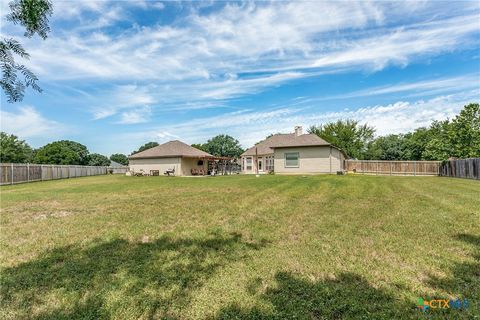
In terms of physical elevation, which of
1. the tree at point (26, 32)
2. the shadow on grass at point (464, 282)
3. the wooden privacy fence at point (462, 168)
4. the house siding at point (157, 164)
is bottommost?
the shadow on grass at point (464, 282)

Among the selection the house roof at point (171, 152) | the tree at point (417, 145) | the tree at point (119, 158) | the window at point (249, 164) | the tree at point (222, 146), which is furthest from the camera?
the tree at point (119, 158)

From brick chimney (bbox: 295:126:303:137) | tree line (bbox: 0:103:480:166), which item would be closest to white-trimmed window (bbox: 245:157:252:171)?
brick chimney (bbox: 295:126:303:137)

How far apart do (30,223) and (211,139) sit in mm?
60890

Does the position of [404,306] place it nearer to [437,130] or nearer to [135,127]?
[135,127]

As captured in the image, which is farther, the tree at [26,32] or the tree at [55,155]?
the tree at [55,155]

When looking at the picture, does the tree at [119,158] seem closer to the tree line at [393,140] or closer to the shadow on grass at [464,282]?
the tree line at [393,140]

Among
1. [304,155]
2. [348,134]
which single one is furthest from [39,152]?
[348,134]

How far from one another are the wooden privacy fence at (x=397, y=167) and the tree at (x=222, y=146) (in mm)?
39142

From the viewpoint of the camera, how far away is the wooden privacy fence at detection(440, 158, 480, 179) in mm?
18328

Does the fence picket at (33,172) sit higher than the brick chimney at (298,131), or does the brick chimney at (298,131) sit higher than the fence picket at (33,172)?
the brick chimney at (298,131)

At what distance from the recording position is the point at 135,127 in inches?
1331

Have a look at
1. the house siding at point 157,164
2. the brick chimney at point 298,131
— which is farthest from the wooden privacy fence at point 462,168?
the house siding at point 157,164

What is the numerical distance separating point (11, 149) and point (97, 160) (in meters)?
24.2

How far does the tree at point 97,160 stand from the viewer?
7115 cm
